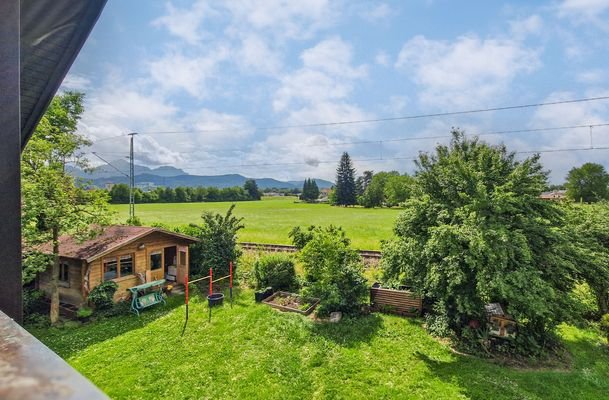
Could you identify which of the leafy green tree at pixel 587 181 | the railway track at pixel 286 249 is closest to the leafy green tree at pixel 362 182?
the leafy green tree at pixel 587 181

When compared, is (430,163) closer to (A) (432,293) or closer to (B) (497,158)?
(B) (497,158)

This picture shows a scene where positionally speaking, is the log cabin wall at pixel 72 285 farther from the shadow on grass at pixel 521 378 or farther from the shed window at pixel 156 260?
the shadow on grass at pixel 521 378

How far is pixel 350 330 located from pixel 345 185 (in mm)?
82400

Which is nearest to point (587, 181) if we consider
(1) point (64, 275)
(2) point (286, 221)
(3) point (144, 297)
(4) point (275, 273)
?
(2) point (286, 221)

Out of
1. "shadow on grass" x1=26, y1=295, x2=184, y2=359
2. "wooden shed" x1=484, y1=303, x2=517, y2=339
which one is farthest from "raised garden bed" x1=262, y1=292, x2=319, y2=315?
"wooden shed" x1=484, y1=303, x2=517, y2=339

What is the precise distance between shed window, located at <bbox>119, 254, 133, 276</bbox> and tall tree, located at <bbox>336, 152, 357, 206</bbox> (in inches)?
3110

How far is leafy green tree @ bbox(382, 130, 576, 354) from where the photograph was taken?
8.73 m

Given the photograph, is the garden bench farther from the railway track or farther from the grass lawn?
the railway track

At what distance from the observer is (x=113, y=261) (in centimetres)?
1455

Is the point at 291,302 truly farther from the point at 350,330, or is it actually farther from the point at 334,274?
the point at 350,330

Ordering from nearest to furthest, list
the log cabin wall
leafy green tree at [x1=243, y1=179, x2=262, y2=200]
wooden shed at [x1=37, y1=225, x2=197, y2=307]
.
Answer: wooden shed at [x1=37, y1=225, x2=197, y2=307] < the log cabin wall < leafy green tree at [x1=243, y1=179, x2=262, y2=200]

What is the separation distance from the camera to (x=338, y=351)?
994 cm

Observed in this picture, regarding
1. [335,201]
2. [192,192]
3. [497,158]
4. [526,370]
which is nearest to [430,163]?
[497,158]

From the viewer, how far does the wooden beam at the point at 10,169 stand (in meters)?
1.24
